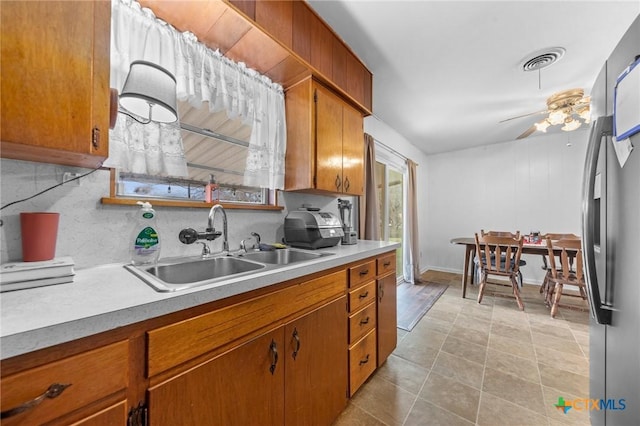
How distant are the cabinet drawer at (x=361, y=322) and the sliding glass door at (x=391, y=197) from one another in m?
2.19

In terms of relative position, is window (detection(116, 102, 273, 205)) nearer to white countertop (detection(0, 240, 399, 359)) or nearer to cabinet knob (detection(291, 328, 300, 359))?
white countertop (detection(0, 240, 399, 359))

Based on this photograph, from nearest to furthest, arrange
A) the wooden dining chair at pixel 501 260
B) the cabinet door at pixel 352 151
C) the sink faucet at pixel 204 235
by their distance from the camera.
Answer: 1. the sink faucet at pixel 204 235
2. the cabinet door at pixel 352 151
3. the wooden dining chair at pixel 501 260

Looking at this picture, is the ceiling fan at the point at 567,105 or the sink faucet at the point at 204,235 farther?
the ceiling fan at the point at 567,105

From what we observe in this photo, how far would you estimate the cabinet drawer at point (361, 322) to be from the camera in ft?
4.72

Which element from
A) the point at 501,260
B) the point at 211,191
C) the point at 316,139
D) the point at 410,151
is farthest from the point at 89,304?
the point at 410,151

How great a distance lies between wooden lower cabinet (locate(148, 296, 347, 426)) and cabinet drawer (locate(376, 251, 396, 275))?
0.51 meters

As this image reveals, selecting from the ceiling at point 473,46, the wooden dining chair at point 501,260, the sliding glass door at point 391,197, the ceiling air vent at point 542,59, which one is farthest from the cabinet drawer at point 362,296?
the ceiling air vent at point 542,59

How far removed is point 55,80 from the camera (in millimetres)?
717

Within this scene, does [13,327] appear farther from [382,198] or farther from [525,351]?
[382,198]

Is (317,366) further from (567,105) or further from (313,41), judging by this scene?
(567,105)

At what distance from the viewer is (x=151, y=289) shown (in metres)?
Result: 0.74

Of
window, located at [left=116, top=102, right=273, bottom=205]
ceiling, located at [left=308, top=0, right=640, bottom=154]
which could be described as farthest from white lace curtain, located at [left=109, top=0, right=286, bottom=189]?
ceiling, located at [left=308, top=0, right=640, bottom=154]

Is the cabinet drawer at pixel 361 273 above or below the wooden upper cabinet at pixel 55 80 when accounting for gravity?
below

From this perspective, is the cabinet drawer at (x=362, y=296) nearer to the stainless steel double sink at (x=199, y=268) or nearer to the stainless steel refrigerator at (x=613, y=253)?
the stainless steel double sink at (x=199, y=268)
